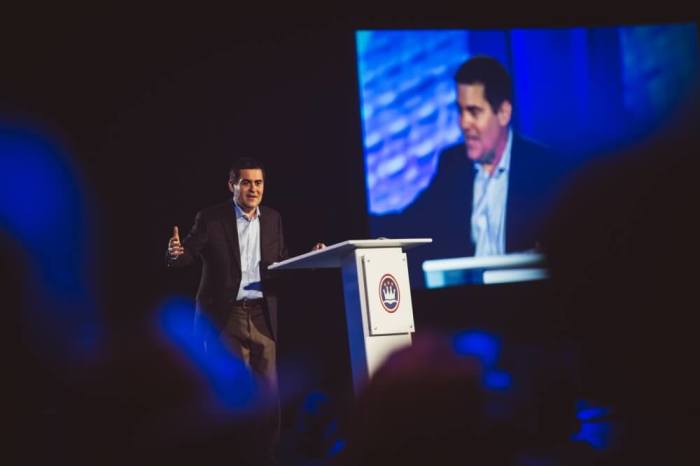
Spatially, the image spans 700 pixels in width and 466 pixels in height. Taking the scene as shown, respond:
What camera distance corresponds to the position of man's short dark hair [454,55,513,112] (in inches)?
223

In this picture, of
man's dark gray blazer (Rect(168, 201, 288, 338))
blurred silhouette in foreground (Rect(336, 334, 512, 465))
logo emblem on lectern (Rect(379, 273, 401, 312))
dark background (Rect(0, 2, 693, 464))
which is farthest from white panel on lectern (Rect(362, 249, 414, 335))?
dark background (Rect(0, 2, 693, 464))

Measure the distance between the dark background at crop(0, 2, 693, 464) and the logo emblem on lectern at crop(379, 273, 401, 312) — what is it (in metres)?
2.61

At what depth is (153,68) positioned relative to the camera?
5355 mm

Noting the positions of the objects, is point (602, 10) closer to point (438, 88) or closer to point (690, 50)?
point (690, 50)

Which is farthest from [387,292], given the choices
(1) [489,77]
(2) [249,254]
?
(1) [489,77]

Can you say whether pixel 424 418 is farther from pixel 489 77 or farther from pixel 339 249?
pixel 489 77

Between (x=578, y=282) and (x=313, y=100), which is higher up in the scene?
(x=313, y=100)

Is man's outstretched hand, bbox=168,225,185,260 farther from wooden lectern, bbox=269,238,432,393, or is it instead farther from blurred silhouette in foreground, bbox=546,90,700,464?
blurred silhouette in foreground, bbox=546,90,700,464

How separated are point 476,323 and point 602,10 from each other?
9.93ft

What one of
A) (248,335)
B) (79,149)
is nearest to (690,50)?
(248,335)

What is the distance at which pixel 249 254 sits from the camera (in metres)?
3.75

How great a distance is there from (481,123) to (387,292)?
119 inches

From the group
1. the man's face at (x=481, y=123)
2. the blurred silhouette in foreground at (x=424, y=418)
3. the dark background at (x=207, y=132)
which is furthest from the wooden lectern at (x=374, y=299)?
the man's face at (x=481, y=123)

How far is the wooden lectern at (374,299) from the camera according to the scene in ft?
9.64
